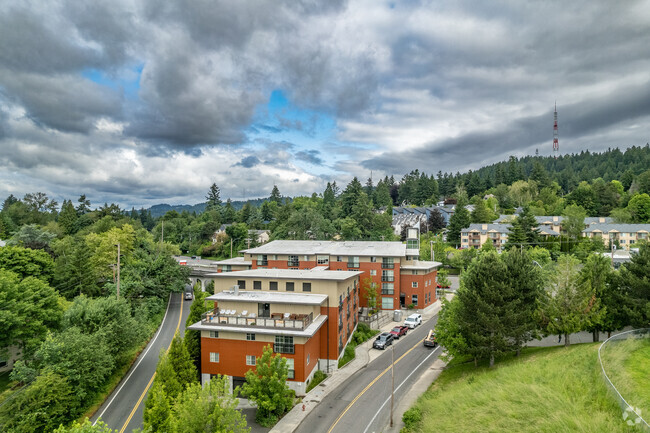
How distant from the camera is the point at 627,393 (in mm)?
19062

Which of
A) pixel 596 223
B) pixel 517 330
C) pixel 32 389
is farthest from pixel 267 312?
pixel 596 223

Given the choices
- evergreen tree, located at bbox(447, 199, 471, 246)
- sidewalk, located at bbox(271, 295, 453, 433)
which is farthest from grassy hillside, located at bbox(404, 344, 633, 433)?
evergreen tree, located at bbox(447, 199, 471, 246)

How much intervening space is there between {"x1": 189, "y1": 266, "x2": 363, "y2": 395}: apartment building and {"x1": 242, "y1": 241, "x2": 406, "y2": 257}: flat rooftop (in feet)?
41.7

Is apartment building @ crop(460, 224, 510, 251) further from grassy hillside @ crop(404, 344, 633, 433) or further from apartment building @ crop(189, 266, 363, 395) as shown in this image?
grassy hillside @ crop(404, 344, 633, 433)

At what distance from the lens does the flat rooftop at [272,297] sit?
3362 centimetres

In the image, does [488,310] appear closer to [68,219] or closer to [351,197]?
[351,197]

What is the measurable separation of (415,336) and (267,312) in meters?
20.6

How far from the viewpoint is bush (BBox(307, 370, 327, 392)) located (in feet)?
107

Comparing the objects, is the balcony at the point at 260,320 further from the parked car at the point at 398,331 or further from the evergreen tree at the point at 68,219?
the evergreen tree at the point at 68,219

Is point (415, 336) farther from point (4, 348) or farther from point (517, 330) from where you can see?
point (4, 348)

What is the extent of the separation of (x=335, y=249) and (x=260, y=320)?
2531cm

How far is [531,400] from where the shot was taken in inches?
829

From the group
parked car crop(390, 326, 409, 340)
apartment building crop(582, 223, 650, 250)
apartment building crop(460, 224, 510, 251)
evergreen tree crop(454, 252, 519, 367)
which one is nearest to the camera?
evergreen tree crop(454, 252, 519, 367)

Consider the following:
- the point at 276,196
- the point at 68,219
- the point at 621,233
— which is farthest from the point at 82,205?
the point at 621,233
